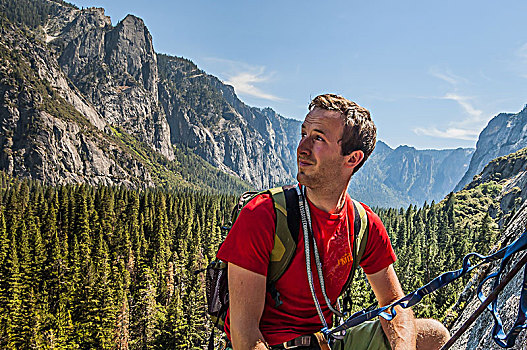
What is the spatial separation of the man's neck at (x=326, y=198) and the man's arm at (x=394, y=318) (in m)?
1.09

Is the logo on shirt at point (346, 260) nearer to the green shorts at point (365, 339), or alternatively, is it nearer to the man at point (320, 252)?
the man at point (320, 252)

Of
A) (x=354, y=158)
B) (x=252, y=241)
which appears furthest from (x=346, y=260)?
(x=252, y=241)

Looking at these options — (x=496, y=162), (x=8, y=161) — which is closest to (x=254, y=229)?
(x=496, y=162)

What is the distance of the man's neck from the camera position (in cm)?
373

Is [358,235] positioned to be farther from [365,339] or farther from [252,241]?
[252,241]

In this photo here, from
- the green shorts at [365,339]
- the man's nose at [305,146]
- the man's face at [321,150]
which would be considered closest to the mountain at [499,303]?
the green shorts at [365,339]

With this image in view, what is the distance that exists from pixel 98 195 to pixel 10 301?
178 ft

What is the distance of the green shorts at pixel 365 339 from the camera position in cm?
391

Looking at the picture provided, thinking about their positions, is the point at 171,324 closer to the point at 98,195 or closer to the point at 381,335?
the point at 381,335

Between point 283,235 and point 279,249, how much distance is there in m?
0.14

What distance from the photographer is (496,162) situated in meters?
156

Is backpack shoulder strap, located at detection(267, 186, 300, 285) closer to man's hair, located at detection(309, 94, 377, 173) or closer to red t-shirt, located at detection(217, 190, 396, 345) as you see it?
red t-shirt, located at detection(217, 190, 396, 345)

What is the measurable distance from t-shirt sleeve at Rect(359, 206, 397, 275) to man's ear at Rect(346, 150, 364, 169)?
0.73 meters

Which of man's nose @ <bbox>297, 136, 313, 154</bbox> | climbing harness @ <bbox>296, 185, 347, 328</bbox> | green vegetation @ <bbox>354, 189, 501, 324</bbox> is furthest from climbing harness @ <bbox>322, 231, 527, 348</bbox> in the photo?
green vegetation @ <bbox>354, 189, 501, 324</bbox>
